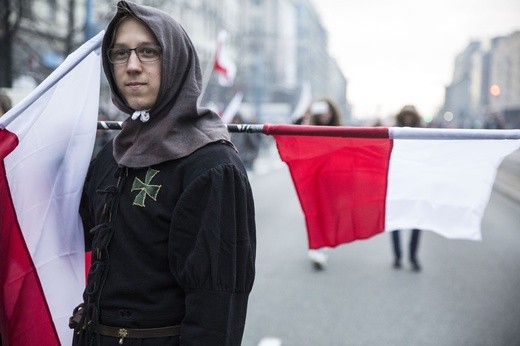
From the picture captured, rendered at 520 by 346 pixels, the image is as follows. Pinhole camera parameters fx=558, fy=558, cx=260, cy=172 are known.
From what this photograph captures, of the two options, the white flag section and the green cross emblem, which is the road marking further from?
the green cross emblem

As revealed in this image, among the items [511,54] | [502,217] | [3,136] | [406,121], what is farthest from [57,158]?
[511,54]

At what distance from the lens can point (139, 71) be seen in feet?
6.56

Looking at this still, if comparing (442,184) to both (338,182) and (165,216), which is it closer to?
(338,182)

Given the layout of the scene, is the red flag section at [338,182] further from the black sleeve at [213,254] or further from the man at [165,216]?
the black sleeve at [213,254]

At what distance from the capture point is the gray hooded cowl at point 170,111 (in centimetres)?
196

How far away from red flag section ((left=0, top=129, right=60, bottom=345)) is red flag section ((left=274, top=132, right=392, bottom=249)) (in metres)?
1.23

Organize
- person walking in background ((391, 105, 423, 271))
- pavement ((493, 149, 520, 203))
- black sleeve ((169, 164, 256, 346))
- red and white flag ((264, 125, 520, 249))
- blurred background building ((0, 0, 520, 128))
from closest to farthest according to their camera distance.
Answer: black sleeve ((169, 164, 256, 346)) < red and white flag ((264, 125, 520, 249)) < person walking in background ((391, 105, 423, 271)) < blurred background building ((0, 0, 520, 128)) < pavement ((493, 149, 520, 203))

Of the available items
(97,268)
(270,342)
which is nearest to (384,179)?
(97,268)

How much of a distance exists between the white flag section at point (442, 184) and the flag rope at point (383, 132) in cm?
13

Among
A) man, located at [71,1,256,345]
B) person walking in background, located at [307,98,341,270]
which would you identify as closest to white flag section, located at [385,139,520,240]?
man, located at [71,1,256,345]

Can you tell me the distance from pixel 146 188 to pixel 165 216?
128 millimetres

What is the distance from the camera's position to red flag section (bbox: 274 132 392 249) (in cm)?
273

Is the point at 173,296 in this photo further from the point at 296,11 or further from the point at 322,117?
the point at 296,11

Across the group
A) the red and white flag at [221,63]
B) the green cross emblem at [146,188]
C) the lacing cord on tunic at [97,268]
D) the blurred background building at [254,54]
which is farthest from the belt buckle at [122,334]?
the red and white flag at [221,63]
